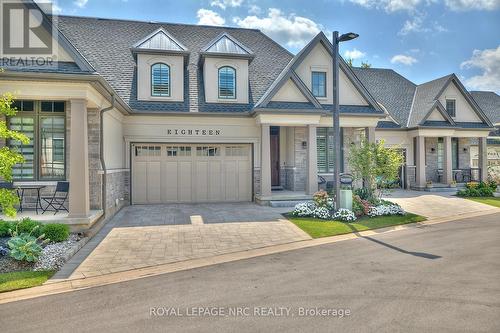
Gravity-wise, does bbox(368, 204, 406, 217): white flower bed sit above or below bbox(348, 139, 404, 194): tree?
below

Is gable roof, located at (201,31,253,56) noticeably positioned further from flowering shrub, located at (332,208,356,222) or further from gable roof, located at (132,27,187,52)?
flowering shrub, located at (332,208,356,222)

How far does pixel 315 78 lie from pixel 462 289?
12645mm

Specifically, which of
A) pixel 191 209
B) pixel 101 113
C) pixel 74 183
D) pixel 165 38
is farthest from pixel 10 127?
pixel 165 38

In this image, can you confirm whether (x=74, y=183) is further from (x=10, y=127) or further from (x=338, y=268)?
(x=338, y=268)

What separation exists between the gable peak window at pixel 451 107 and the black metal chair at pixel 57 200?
872 inches

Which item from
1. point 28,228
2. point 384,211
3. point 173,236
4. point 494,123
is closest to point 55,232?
point 28,228

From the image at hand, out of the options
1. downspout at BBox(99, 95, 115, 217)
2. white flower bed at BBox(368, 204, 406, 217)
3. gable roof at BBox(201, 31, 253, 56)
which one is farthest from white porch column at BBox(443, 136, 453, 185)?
downspout at BBox(99, 95, 115, 217)

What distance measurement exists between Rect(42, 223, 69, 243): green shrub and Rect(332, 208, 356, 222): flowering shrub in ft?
27.4

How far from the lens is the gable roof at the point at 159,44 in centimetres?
1542

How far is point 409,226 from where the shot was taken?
1172 cm

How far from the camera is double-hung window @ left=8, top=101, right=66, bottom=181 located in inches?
423

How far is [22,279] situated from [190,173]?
966 cm

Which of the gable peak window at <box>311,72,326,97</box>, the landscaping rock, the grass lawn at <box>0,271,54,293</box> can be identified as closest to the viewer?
the grass lawn at <box>0,271,54,293</box>

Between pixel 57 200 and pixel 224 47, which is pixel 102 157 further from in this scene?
pixel 224 47
